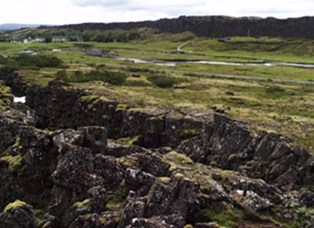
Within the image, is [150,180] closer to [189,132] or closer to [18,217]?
[18,217]

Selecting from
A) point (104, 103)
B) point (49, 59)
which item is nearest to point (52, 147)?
point (104, 103)

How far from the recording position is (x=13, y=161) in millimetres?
50500

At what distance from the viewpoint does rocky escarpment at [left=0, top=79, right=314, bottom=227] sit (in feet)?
120

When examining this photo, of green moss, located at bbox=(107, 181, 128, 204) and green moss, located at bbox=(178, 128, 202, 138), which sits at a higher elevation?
green moss, located at bbox=(107, 181, 128, 204)

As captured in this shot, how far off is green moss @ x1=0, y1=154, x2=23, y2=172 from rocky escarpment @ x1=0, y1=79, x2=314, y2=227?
0.13 metres

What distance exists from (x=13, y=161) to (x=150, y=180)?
55.7ft

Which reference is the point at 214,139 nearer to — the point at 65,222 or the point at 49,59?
the point at 65,222

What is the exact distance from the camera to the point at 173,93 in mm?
114312

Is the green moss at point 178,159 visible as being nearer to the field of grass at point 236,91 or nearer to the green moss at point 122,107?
the field of grass at point 236,91

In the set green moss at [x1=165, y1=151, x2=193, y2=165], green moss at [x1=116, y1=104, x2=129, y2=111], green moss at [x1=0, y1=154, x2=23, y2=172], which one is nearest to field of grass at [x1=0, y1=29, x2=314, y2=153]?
green moss at [x1=116, y1=104, x2=129, y2=111]

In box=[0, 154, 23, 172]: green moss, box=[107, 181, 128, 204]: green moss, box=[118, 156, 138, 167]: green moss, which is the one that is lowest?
box=[0, 154, 23, 172]: green moss

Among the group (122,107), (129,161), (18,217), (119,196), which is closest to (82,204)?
(119,196)

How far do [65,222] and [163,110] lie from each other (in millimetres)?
49566

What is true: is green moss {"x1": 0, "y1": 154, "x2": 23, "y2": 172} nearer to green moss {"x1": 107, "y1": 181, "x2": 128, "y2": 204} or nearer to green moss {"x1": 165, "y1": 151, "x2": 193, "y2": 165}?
green moss {"x1": 107, "y1": 181, "x2": 128, "y2": 204}
